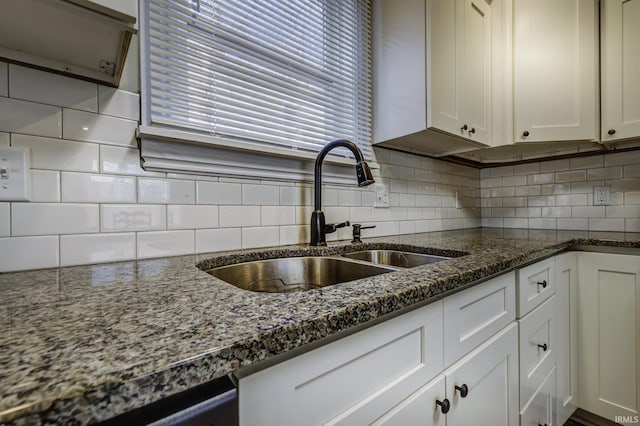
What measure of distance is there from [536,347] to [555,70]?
4.63 feet

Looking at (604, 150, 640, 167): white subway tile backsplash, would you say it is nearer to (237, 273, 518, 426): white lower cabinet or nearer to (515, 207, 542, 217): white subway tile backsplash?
(515, 207, 542, 217): white subway tile backsplash

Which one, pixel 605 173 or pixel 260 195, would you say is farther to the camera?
pixel 605 173

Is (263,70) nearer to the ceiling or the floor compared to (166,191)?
nearer to the ceiling

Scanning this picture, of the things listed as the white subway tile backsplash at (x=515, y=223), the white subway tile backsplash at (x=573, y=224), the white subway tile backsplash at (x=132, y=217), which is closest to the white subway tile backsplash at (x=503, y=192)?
the white subway tile backsplash at (x=515, y=223)

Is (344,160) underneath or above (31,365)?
above

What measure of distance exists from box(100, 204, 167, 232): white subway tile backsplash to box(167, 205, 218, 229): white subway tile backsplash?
2 centimetres

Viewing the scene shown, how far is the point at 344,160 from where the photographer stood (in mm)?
1249

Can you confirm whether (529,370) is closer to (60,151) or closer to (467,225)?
(467,225)

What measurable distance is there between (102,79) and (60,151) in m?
0.21

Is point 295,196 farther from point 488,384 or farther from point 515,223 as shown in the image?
point 515,223

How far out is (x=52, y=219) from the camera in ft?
2.31

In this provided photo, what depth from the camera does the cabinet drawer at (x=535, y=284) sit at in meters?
0.91

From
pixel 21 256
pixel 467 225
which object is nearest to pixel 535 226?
pixel 467 225

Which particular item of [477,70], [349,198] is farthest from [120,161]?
[477,70]
